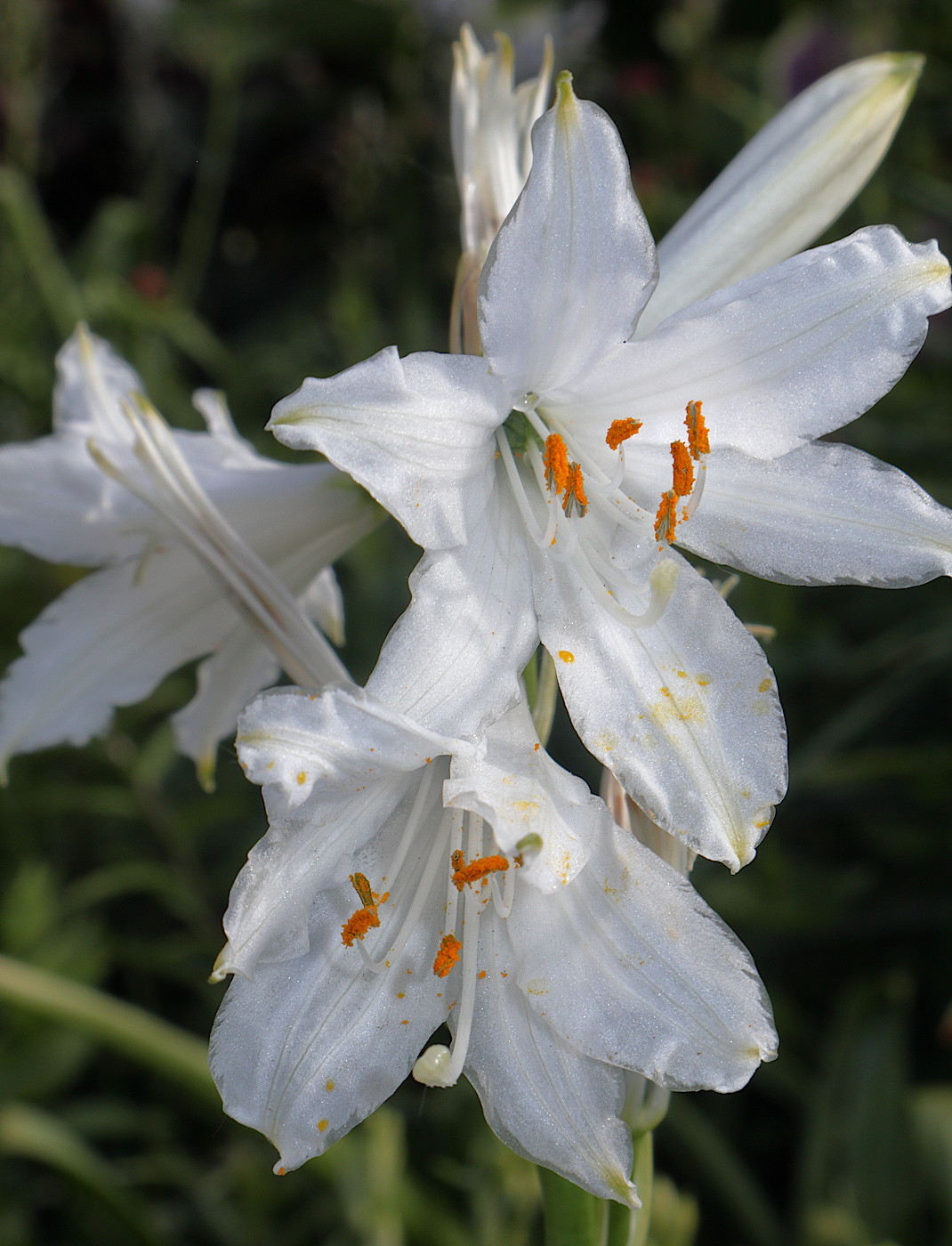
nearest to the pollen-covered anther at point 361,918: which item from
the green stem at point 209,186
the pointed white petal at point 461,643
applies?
the pointed white petal at point 461,643

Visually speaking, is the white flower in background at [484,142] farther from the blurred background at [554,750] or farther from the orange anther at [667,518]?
the blurred background at [554,750]

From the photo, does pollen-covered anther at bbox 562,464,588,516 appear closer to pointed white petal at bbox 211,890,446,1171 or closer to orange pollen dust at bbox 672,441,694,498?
orange pollen dust at bbox 672,441,694,498

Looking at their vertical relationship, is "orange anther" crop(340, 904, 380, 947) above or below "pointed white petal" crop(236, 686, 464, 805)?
below

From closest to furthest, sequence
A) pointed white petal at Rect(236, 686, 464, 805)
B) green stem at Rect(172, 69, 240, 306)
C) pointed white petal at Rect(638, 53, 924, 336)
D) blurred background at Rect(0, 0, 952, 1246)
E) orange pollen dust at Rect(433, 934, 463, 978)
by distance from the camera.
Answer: pointed white petal at Rect(236, 686, 464, 805)
orange pollen dust at Rect(433, 934, 463, 978)
pointed white petal at Rect(638, 53, 924, 336)
blurred background at Rect(0, 0, 952, 1246)
green stem at Rect(172, 69, 240, 306)

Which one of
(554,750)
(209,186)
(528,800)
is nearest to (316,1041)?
(528,800)

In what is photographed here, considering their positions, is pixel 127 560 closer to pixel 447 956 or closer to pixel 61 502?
pixel 61 502

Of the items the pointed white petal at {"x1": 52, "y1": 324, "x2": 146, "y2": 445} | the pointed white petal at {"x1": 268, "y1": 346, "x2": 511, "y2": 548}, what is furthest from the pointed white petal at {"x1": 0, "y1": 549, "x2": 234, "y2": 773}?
the pointed white petal at {"x1": 268, "y1": 346, "x2": 511, "y2": 548}
